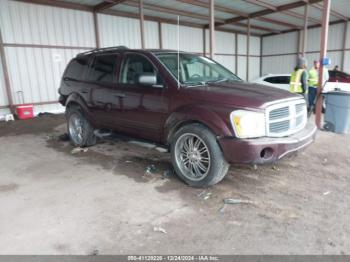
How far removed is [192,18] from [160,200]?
13.9 m

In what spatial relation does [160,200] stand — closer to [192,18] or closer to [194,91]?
[194,91]

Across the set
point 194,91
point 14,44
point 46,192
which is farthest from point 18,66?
point 194,91

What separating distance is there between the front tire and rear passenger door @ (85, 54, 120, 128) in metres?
1.47

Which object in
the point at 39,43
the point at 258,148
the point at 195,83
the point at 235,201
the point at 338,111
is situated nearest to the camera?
the point at 258,148

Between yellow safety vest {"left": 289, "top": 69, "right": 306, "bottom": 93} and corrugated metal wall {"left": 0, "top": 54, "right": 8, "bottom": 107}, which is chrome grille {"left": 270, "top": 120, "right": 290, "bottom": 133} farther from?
corrugated metal wall {"left": 0, "top": 54, "right": 8, "bottom": 107}

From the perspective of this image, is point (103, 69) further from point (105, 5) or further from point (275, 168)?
point (105, 5)

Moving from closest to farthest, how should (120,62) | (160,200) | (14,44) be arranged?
(160,200), (120,62), (14,44)

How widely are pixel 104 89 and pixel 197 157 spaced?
2.24 meters

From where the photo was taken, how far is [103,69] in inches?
197

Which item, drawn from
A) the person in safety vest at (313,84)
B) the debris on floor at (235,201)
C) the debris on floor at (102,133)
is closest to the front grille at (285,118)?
the debris on floor at (235,201)

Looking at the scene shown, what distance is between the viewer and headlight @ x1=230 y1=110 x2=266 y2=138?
321 centimetres

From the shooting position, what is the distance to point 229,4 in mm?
12656

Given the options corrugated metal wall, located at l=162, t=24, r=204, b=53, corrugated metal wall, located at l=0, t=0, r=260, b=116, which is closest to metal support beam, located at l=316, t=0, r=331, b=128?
corrugated metal wall, located at l=0, t=0, r=260, b=116

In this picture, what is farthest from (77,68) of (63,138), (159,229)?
(159,229)
